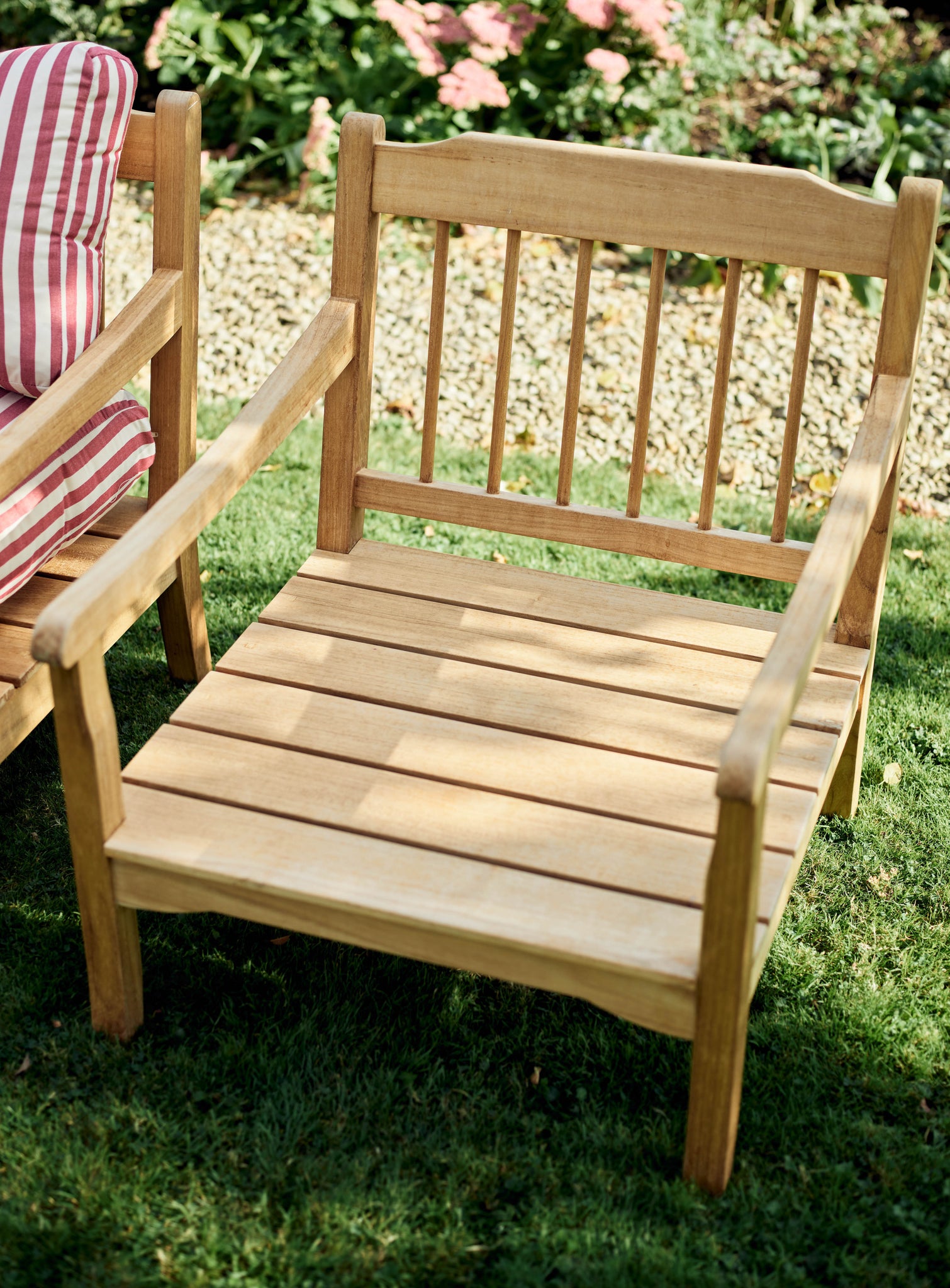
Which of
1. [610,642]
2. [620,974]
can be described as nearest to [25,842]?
[610,642]

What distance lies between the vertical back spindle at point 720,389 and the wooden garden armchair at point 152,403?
843mm

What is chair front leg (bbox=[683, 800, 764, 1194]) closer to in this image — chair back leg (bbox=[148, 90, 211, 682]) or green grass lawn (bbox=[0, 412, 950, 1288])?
green grass lawn (bbox=[0, 412, 950, 1288])

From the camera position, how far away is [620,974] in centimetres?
160

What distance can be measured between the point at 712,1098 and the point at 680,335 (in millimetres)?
3012

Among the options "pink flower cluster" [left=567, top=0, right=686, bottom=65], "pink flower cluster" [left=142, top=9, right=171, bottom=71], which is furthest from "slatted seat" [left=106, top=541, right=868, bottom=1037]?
"pink flower cluster" [left=142, top=9, right=171, bottom=71]

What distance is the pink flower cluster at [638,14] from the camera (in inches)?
172

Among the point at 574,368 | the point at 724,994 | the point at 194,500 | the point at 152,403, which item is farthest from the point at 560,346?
the point at 724,994

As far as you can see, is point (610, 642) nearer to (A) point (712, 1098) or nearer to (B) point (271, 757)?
(B) point (271, 757)

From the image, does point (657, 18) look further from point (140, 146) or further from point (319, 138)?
point (140, 146)

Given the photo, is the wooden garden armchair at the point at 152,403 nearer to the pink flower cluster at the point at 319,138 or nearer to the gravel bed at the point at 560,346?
the gravel bed at the point at 560,346

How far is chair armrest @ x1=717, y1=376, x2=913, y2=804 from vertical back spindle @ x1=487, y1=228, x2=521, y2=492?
59 centimetres

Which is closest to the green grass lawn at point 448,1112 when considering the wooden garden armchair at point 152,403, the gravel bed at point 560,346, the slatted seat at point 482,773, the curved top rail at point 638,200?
the slatted seat at point 482,773

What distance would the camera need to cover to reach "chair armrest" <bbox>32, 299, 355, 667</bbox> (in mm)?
1588

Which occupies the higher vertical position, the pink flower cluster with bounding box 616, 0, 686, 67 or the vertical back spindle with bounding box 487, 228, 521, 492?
the pink flower cluster with bounding box 616, 0, 686, 67
